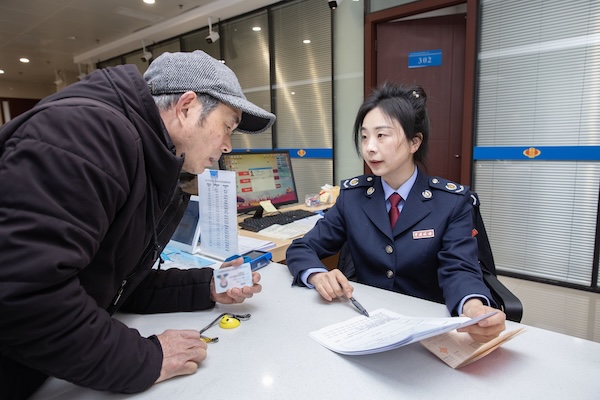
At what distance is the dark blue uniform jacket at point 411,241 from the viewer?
49.3 inches

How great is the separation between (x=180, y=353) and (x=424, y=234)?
0.92 meters

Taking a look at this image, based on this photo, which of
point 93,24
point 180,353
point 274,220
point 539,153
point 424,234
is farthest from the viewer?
point 93,24

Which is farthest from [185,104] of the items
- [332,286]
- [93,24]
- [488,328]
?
[93,24]

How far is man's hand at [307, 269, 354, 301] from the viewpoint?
3.47 feet

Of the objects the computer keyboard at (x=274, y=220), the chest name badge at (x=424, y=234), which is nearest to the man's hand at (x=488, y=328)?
the chest name badge at (x=424, y=234)

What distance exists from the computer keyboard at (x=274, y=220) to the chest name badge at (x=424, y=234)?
95cm

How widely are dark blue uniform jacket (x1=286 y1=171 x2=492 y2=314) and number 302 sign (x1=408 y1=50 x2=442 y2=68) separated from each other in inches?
108

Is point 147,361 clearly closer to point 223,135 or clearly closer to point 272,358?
point 272,358

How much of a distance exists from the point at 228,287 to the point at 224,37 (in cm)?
526

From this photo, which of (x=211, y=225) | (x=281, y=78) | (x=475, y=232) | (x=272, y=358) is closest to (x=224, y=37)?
(x=281, y=78)

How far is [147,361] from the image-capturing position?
2.19 ft

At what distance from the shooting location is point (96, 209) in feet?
1.90

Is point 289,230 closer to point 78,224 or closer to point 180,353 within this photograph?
point 180,353

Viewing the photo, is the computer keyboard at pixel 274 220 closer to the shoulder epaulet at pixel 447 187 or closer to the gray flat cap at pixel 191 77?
the shoulder epaulet at pixel 447 187
